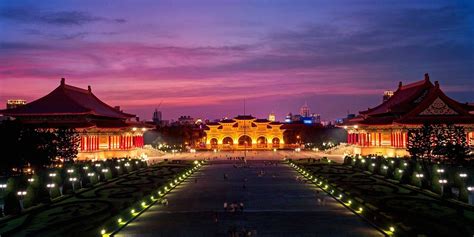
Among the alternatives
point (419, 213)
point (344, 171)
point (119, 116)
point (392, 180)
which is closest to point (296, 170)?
point (344, 171)

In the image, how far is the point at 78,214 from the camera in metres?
30.9

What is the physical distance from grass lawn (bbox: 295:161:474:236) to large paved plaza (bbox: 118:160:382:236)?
1.90 meters

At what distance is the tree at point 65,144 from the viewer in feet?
200

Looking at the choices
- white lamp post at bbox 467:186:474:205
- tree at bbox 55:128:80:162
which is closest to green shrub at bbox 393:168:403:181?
white lamp post at bbox 467:186:474:205

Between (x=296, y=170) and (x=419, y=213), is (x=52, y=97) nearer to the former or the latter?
(x=296, y=170)

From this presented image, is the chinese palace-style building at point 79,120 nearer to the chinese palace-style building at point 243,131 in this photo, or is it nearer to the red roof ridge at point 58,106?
the red roof ridge at point 58,106

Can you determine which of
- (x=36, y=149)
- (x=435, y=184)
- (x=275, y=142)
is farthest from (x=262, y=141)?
(x=435, y=184)

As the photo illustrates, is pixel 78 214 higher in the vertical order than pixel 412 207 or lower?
lower

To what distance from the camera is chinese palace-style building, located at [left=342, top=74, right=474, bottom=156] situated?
226 feet

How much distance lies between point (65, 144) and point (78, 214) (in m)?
32.9

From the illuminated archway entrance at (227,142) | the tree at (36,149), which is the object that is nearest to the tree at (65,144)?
the tree at (36,149)

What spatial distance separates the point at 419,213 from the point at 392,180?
17808 mm

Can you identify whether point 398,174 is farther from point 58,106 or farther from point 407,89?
point 58,106

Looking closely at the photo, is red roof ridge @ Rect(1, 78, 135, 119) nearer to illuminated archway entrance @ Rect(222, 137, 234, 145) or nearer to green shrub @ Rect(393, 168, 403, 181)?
green shrub @ Rect(393, 168, 403, 181)
